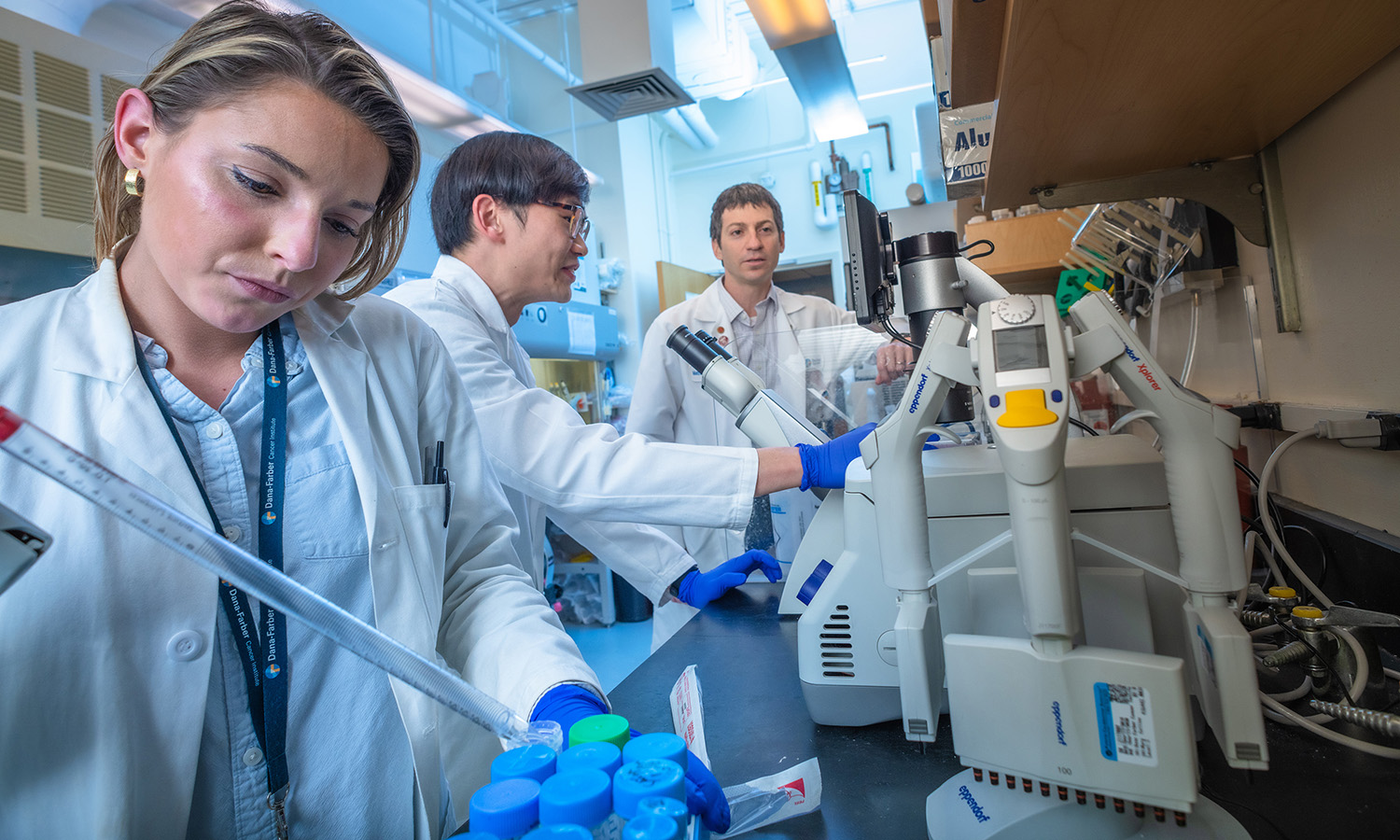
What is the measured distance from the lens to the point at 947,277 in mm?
1035

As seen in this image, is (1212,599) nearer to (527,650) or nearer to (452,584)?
(527,650)

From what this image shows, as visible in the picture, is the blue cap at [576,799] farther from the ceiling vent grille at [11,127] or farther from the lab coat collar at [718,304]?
the ceiling vent grille at [11,127]

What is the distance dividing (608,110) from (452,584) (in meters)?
2.89

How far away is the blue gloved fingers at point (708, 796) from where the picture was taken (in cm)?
56

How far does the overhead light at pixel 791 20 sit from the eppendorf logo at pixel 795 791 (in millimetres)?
2475

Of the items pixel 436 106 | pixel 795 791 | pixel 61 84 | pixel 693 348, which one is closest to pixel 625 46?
pixel 436 106

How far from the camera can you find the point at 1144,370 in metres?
0.59

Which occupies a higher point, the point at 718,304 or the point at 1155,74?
the point at 718,304

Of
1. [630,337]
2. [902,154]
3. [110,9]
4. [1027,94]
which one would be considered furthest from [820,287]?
[1027,94]

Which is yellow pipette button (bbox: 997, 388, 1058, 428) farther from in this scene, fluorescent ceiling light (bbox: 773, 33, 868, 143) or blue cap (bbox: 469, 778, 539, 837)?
fluorescent ceiling light (bbox: 773, 33, 868, 143)

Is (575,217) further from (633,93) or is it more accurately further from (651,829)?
(633,93)

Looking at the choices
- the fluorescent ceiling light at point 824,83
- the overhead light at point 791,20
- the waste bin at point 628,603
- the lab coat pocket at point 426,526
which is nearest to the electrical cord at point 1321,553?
the lab coat pocket at point 426,526

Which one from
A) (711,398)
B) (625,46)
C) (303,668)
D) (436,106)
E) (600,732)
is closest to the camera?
(600,732)

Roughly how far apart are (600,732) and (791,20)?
2681mm
